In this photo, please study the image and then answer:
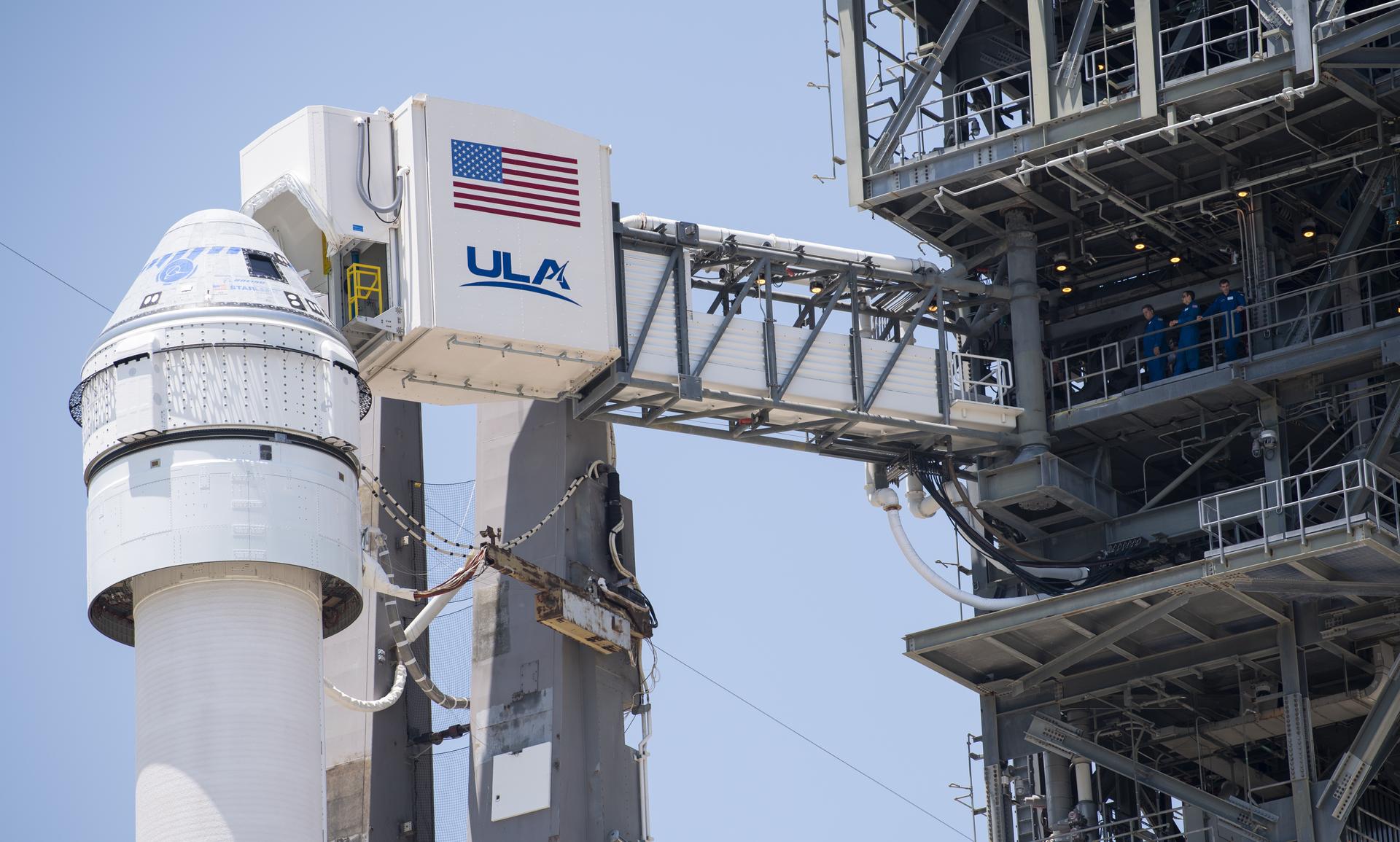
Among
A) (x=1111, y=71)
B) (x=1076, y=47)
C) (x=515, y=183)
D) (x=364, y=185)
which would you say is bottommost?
(x=364, y=185)

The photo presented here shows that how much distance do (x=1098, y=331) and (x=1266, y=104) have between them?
6592 mm

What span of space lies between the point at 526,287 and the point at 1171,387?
1199 cm

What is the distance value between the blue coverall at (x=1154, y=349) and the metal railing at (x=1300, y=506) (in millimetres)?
2526

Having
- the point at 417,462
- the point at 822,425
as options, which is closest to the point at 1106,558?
the point at 822,425

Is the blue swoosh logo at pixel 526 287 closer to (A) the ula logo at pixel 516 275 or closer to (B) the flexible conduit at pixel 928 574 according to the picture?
(A) the ula logo at pixel 516 275

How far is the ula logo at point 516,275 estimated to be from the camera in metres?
47.7

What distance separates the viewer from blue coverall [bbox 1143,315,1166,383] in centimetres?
5247

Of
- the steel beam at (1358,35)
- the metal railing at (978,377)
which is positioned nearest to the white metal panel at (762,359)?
the metal railing at (978,377)

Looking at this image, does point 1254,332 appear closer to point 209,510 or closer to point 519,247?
point 519,247

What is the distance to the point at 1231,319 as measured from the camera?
52.0 metres

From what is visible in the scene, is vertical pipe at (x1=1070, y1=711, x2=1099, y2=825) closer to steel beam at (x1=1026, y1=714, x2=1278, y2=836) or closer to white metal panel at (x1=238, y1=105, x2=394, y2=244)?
steel beam at (x1=1026, y1=714, x2=1278, y2=836)

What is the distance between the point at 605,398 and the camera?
49.7 metres

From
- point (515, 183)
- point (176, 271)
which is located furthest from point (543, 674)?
point (176, 271)

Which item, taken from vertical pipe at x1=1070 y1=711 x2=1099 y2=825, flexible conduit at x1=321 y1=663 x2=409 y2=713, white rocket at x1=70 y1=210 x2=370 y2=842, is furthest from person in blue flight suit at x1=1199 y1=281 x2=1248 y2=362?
white rocket at x1=70 y1=210 x2=370 y2=842
